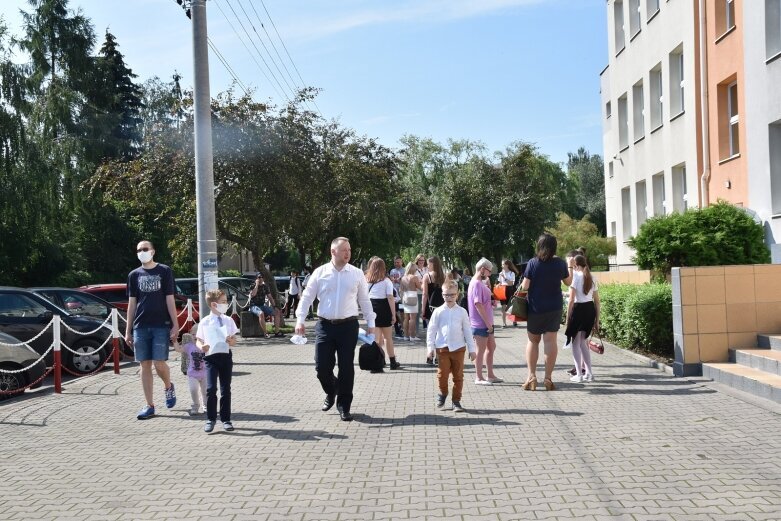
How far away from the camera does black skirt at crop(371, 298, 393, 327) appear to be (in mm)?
12273

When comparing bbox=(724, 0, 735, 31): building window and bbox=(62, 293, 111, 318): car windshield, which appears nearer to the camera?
bbox=(62, 293, 111, 318): car windshield

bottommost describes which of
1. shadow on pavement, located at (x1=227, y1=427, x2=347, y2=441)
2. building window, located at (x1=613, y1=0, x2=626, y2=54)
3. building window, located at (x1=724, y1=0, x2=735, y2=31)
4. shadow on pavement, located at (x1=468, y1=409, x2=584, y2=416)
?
shadow on pavement, located at (x1=227, y1=427, x2=347, y2=441)

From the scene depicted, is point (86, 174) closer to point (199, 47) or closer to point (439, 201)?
point (439, 201)

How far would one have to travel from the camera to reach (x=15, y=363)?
35.1ft

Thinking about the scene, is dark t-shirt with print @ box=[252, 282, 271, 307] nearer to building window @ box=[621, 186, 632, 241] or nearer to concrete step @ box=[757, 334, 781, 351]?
building window @ box=[621, 186, 632, 241]

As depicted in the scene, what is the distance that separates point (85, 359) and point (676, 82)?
14805 mm

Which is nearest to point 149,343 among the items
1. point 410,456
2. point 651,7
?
point 410,456

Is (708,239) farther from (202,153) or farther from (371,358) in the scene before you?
(202,153)

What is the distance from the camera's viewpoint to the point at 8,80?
101ft

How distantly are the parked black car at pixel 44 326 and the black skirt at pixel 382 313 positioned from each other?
4.63 meters

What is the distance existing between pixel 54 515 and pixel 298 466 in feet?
6.11

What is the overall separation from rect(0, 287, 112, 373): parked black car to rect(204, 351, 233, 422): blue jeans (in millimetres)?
5791

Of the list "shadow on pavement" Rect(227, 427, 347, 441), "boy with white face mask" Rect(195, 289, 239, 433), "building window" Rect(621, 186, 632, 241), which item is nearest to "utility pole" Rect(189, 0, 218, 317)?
"boy with white face mask" Rect(195, 289, 239, 433)

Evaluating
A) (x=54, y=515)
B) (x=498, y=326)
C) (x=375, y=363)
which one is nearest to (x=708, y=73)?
(x=498, y=326)
